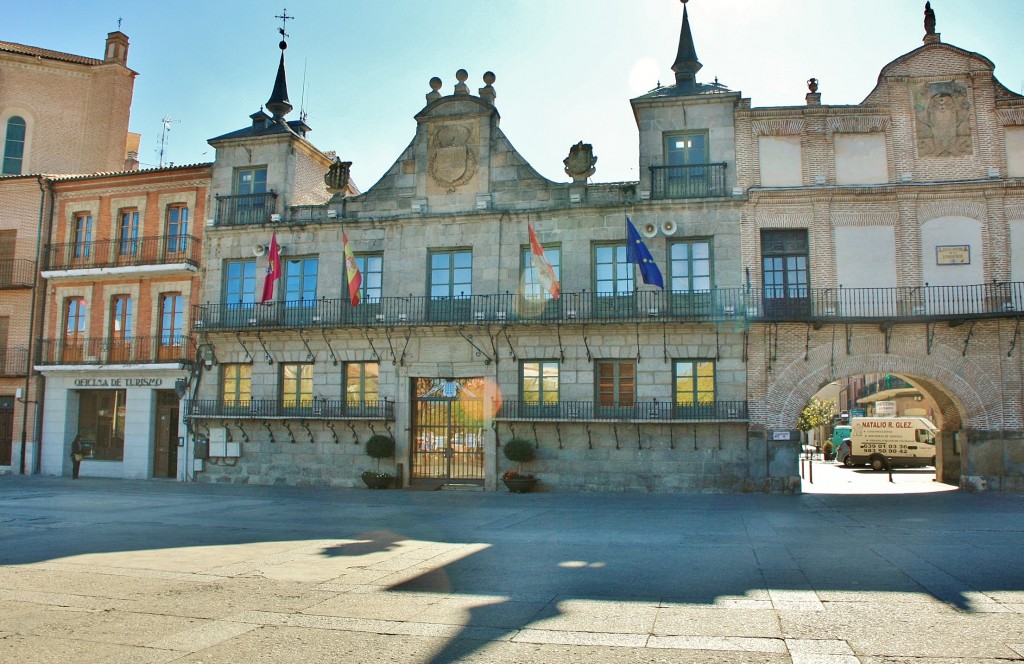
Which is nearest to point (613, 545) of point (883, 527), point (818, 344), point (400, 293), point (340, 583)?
point (340, 583)

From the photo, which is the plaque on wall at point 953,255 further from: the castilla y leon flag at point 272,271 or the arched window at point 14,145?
the arched window at point 14,145

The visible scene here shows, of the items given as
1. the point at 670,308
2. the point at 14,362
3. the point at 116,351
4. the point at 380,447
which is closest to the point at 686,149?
the point at 670,308

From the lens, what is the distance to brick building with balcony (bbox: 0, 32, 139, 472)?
28.0m

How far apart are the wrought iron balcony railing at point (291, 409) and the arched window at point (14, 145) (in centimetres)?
1473

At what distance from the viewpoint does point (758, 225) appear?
22.5 m

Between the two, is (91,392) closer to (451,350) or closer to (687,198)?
→ (451,350)

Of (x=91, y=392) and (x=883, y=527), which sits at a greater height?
(x=91, y=392)

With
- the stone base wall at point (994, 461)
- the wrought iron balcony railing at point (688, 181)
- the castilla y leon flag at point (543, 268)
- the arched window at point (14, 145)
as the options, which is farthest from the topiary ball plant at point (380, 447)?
the arched window at point (14, 145)

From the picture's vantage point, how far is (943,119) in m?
22.3

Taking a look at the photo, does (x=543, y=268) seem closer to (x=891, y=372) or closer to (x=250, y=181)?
(x=891, y=372)

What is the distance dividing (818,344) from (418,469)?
39.0 ft

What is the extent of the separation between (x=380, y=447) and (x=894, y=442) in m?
23.7

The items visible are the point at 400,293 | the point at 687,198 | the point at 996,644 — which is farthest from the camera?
the point at 400,293

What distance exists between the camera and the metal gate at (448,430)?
2367cm
